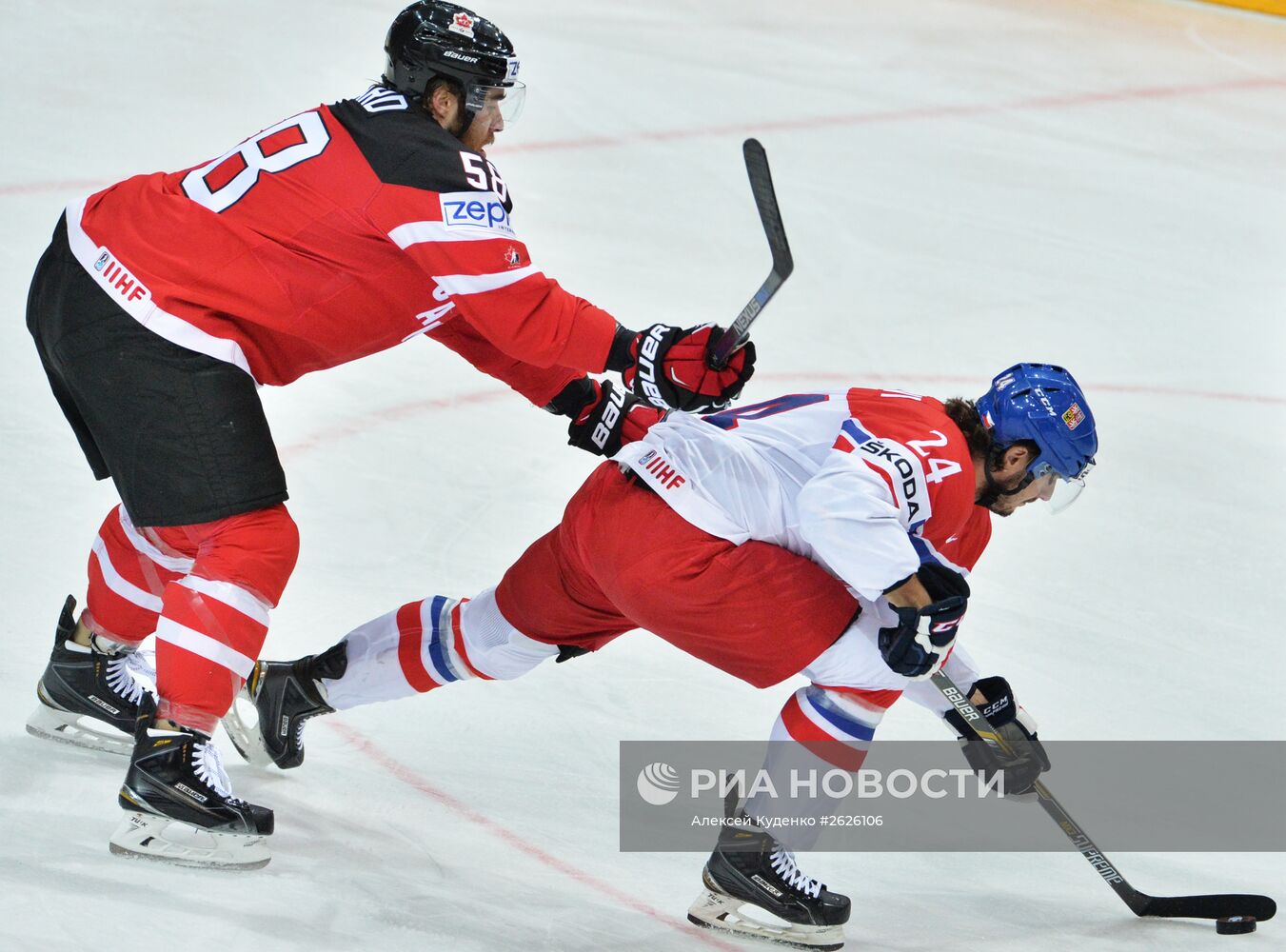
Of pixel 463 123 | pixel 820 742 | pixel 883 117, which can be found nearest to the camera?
pixel 820 742

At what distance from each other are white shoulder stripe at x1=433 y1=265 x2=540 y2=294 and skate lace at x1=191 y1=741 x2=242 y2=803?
87 cm

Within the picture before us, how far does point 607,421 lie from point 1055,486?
2.97 feet

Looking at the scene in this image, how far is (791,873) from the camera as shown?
293 centimetres

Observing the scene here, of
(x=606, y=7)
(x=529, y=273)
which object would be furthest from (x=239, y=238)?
(x=606, y=7)

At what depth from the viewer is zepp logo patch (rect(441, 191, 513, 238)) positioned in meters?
2.79

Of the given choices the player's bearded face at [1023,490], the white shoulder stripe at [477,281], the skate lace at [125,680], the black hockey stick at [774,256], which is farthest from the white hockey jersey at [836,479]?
the skate lace at [125,680]

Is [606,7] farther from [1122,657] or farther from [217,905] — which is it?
[217,905]

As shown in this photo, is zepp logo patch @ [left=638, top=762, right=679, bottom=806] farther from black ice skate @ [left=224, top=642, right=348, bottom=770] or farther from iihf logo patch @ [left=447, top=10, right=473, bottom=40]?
iihf logo patch @ [left=447, top=10, right=473, bottom=40]

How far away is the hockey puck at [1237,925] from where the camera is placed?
3146 millimetres

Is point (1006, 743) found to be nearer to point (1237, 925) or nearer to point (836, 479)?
point (1237, 925)

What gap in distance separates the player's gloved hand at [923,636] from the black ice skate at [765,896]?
0.42 m

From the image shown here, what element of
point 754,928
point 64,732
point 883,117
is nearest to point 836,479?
point 754,928

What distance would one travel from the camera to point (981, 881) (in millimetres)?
3277

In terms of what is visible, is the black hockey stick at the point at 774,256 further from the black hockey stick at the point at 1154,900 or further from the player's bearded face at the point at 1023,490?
the black hockey stick at the point at 1154,900
